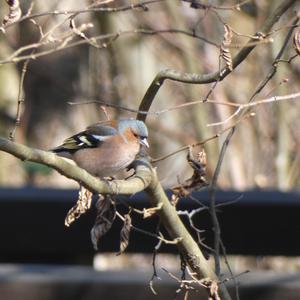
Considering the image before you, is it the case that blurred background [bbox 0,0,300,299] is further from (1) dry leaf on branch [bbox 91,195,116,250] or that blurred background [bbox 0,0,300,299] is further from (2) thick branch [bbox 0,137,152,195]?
(2) thick branch [bbox 0,137,152,195]

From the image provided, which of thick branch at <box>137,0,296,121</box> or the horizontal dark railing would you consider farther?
the horizontal dark railing

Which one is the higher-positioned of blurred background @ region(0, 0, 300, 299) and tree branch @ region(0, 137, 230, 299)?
tree branch @ region(0, 137, 230, 299)

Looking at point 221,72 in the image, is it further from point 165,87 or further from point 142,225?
point 165,87

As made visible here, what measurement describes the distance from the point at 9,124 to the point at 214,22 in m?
2.78

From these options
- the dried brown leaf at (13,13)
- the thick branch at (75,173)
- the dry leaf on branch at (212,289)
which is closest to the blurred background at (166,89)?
the dried brown leaf at (13,13)

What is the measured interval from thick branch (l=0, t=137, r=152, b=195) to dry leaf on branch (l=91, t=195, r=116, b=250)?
0.68ft

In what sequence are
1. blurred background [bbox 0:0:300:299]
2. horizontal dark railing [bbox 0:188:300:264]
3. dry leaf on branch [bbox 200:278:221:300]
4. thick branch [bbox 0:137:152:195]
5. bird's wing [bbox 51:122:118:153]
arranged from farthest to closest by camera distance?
blurred background [bbox 0:0:300:299]
horizontal dark railing [bbox 0:188:300:264]
bird's wing [bbox 51:122:118:153]
dry leaf on branch [bbox 200:278:221:300]
thick branch [bbox 0:137:152:195]

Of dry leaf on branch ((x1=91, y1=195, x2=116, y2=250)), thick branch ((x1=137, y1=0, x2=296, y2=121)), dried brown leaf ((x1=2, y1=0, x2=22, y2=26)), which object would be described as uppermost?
dried brown leaf ((x1=2, y1=0, x2=22, y2=26))

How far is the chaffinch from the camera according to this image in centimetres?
346

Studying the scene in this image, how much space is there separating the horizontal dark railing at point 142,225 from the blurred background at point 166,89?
2476 mm

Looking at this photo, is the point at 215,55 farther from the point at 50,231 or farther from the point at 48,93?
the point at 50,231

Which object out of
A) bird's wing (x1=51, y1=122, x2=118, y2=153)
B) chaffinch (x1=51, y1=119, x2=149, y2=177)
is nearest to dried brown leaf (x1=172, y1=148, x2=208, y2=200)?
chaffinch (x1=51, y1=119, x2=149, y2=177)

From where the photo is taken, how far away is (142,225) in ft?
13.2

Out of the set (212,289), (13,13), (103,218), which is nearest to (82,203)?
(103,218)
